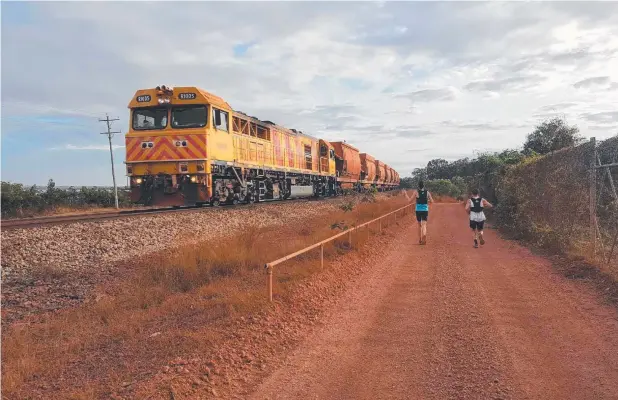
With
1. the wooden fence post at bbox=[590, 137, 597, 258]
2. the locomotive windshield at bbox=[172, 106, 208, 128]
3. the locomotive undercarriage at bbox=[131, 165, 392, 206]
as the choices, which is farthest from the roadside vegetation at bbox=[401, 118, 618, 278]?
the locomotive windshield at bbox=[172, 106, 208, 128]

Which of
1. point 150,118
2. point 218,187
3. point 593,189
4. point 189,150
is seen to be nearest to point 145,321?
point 593,189

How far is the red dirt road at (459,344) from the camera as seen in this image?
399cm

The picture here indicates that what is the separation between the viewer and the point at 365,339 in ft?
17.0

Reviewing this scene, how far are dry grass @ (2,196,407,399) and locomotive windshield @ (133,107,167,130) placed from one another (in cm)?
722

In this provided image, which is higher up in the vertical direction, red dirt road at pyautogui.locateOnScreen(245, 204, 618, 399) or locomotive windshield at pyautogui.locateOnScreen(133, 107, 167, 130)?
locomotive windshield at pyautogui.locateOnScreen(133, 107, 167, 130)

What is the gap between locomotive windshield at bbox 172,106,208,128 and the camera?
1538cm

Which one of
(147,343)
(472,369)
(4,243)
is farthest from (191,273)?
(472,369)

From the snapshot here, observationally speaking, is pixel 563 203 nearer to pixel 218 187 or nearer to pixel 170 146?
pixel 218 187

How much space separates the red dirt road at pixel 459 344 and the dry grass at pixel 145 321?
116 cm

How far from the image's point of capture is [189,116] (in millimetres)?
15523

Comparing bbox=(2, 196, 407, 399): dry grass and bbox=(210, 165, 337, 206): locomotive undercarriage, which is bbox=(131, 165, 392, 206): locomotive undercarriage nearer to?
bbox=(210, 165, 337, 206): locomotive undercarriage

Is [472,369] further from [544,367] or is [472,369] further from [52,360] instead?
[52,360]

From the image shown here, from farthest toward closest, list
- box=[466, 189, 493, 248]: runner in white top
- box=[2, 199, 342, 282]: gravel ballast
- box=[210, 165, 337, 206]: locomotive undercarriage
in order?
box=[210, 165, 337, 206]: locomotive undercarriage, box=[466, 189, 493, 248]: runner in white top, box=[2, 199, 342, 282]: gravel ballast

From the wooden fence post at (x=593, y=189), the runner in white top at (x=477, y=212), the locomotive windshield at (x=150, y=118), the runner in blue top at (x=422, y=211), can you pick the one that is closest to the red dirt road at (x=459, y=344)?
the wooden fence post at (x=593, y=189)
